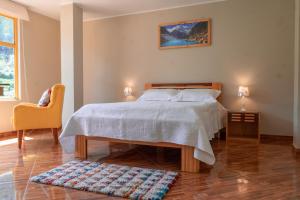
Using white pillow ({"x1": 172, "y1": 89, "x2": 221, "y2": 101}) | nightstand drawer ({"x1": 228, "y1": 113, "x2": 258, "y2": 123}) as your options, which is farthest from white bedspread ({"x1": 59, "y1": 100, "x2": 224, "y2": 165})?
nightstand drawer ({"x1": 228, "y1": 113, "x2": 258, "y2": 123})

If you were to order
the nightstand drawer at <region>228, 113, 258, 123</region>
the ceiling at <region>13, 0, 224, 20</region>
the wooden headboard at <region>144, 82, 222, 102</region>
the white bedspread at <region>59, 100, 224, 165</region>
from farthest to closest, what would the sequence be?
1. the ceiling at <region>13, 0, 224, 20</region>
2. the wooden headboard at <region>144, 82, 222, 102</region>
3. the nightstand drawer at <region>228, 113, 258, 123</region>
4. the white bedspread at <region>59, 100, 224, 165</region>

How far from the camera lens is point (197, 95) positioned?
12.8 ft

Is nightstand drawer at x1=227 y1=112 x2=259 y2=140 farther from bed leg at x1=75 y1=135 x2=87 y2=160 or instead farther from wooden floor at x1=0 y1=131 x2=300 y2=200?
bed leg at x1=75 y1=135 x2=87 y2=160

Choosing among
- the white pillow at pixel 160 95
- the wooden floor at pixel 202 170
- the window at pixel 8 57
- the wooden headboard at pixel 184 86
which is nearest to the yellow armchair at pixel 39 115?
the wooden floor at pixel 202 170

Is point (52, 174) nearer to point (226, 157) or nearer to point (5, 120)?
point (226, 157)

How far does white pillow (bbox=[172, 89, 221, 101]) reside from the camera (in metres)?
3.85

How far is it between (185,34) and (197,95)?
56.1 inches

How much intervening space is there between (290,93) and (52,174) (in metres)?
3.88

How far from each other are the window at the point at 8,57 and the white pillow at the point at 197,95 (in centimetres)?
328

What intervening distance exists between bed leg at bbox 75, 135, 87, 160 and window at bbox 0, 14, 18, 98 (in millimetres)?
2505

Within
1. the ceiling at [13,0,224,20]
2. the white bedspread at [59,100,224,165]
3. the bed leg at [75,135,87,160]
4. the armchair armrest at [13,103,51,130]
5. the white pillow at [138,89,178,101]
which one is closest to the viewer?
the white bedspread at [59,100,224,165]

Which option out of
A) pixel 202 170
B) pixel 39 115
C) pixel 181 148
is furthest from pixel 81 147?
pixel 202 170

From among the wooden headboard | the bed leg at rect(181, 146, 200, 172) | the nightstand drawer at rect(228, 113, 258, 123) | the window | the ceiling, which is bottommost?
the bed leg at rect(181, 146, 200, 172)

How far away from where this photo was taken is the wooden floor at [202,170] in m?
1.77
